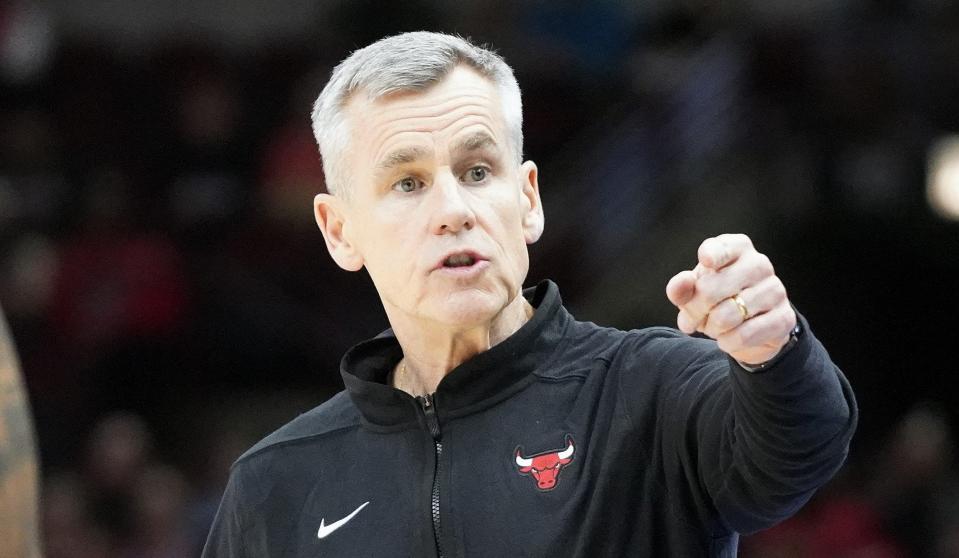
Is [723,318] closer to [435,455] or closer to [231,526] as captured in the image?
[435,455]

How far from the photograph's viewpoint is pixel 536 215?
3.59 metres

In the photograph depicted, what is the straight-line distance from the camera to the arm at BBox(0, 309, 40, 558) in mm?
2465

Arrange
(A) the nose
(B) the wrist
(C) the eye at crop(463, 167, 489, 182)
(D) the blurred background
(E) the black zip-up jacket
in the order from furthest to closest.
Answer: (D) the blurred background < (C) the eye at crop(463, 167, 489, 182) < (A) the nose < (E) the black zip-up jacket < (B) the wrist

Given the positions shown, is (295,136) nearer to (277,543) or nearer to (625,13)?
(625,13)

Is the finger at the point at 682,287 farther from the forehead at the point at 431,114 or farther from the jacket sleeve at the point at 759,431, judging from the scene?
the forehead at the point at 431,114

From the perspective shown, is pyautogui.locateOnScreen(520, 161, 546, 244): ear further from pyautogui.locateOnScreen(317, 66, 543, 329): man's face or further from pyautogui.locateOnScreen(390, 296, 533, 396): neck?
pyautogui.locateOnScreen(390, 296, 533, 396): neck

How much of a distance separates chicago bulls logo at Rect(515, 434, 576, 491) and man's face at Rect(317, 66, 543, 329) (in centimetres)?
33

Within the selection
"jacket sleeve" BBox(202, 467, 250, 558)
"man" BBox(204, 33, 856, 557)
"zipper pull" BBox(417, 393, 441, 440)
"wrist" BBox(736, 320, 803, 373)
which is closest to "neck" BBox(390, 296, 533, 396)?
"man" BBox(204, 33, 856, 557)

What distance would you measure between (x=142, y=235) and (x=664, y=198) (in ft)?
11.5

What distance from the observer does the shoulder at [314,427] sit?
3553mm

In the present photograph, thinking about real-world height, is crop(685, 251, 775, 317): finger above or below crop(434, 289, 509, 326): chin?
above

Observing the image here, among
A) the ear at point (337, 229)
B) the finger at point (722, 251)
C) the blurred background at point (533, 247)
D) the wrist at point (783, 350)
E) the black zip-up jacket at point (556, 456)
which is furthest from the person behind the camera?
the blurred background at point (533, 247)

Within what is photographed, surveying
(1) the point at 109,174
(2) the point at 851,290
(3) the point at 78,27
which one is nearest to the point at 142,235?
(1) the point at 109,174

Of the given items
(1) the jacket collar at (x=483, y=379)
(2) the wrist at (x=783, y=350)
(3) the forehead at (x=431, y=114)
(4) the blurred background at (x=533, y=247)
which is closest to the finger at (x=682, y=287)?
(2) the wrist at (x=783, y=350)
